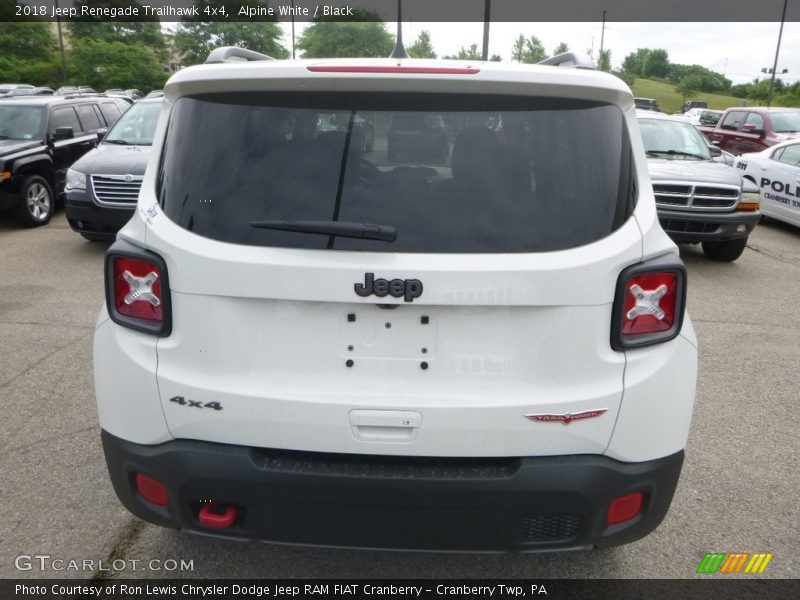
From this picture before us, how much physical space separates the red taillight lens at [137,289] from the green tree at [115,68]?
166ft

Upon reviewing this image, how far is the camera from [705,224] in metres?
8.41

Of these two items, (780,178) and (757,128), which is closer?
(780,178)

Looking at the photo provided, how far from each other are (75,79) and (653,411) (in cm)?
5546

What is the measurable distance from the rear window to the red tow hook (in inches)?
33.7

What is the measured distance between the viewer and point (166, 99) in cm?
238

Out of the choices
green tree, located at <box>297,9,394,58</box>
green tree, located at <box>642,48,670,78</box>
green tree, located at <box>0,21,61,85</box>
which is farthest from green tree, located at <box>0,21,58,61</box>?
green tree, located at <box>642,48,670,78</box>

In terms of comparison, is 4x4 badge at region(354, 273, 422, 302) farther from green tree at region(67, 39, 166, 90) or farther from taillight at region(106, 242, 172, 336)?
green tree at region(67, 39, 166, 90)

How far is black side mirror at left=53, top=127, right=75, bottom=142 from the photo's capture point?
419 inches

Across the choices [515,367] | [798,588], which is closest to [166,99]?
[515,367]

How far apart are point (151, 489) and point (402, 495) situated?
841 mm

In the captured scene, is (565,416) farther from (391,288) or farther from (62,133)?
(62,133)

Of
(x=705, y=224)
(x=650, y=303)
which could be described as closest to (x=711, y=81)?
(x=705, y=224)

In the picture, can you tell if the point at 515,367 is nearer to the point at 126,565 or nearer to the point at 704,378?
the point at 126,565

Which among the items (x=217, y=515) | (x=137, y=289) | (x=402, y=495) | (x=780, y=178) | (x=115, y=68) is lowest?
(x=115, y=68)
